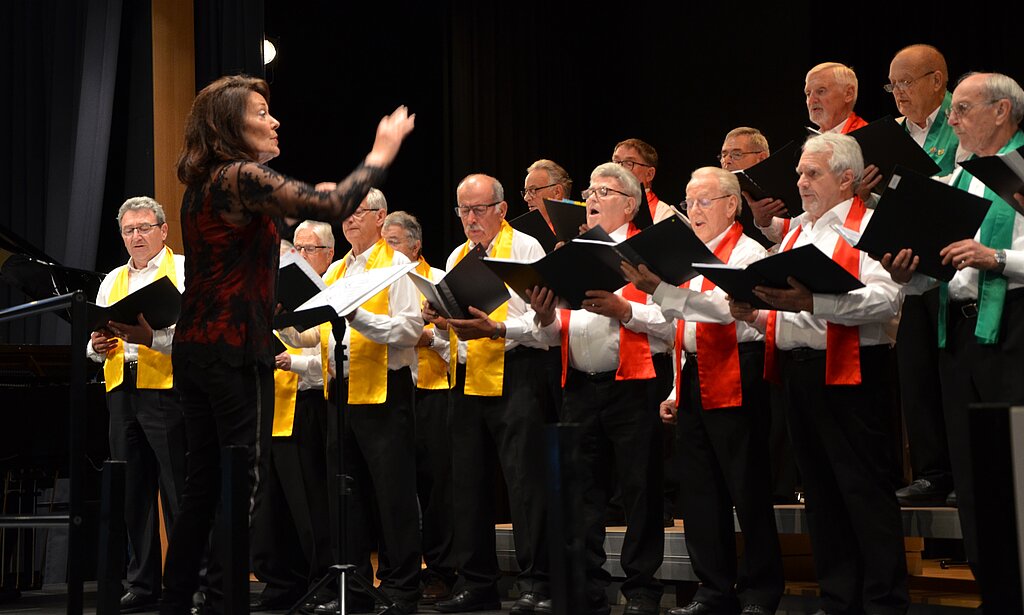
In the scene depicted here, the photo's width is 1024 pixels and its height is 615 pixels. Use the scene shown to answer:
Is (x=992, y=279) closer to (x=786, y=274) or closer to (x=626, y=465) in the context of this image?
(x=786, y=274)

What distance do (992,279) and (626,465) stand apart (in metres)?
1.37

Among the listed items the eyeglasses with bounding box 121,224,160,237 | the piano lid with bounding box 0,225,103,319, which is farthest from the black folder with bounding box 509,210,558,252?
the piano lid with bounding box 0,225,103,319

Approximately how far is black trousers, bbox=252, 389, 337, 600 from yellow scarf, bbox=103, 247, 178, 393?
54 cm

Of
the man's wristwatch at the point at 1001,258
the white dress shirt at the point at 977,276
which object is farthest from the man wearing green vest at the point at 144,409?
the man's wristwatch at the point at 1001,258

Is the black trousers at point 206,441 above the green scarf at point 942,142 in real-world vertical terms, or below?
below

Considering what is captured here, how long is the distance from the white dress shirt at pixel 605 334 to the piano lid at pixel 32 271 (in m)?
2.12

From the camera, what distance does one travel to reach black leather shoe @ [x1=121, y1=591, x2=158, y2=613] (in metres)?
4.82

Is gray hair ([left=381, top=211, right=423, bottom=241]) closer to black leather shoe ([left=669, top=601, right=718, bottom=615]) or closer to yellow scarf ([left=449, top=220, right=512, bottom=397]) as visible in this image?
yellow scarf ([left=449, top=220, right=512, bottom=397])

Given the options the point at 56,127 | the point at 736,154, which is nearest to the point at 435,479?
the point at 736,154

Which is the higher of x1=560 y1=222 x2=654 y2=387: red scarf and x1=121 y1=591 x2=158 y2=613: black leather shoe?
x1=560 y1=222 x2=654 y2=387: red scarf

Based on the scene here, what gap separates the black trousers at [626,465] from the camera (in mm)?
3984

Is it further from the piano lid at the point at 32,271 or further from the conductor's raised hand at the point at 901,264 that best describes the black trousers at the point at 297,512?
the conductor's raised hand at the point at 901,264

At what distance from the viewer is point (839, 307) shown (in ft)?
11.0

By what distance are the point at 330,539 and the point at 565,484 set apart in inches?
120
